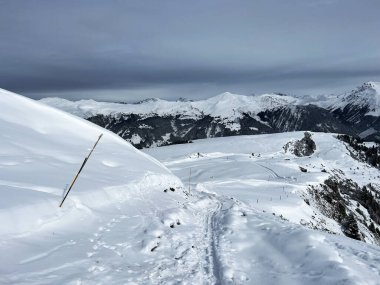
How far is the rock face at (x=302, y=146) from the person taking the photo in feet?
438

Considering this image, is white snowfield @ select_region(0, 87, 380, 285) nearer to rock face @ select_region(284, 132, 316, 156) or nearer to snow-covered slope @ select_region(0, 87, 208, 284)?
snow-covered slope @ select_region(0, 87, 208, 284)

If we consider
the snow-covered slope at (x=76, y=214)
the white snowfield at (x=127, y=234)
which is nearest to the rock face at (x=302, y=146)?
the snow-covered slope at (x=76, y=214)

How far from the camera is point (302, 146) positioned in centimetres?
14650

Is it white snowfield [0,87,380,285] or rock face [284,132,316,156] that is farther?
rock face [284,132,316,156]

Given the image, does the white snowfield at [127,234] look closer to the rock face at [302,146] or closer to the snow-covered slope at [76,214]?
the snow-covered slope at [76,214]

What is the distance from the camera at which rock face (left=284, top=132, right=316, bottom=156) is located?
133 metres

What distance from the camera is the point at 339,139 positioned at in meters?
185

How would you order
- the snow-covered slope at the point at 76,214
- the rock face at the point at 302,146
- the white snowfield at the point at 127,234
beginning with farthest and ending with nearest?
the rock face at the point at 302,146
the white snowfield at the point at 127,234
the snow-covered slope at the point at 76,214

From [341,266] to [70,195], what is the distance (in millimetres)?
11318

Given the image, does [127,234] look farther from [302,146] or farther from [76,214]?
[302,146]

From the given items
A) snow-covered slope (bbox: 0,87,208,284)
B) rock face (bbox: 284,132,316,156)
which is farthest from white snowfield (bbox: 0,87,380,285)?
rock face (bbox: 284,132,316,156)

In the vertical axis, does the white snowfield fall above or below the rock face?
above

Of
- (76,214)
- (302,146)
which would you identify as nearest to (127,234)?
(76,214)

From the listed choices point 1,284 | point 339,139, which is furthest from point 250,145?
point 1,284
